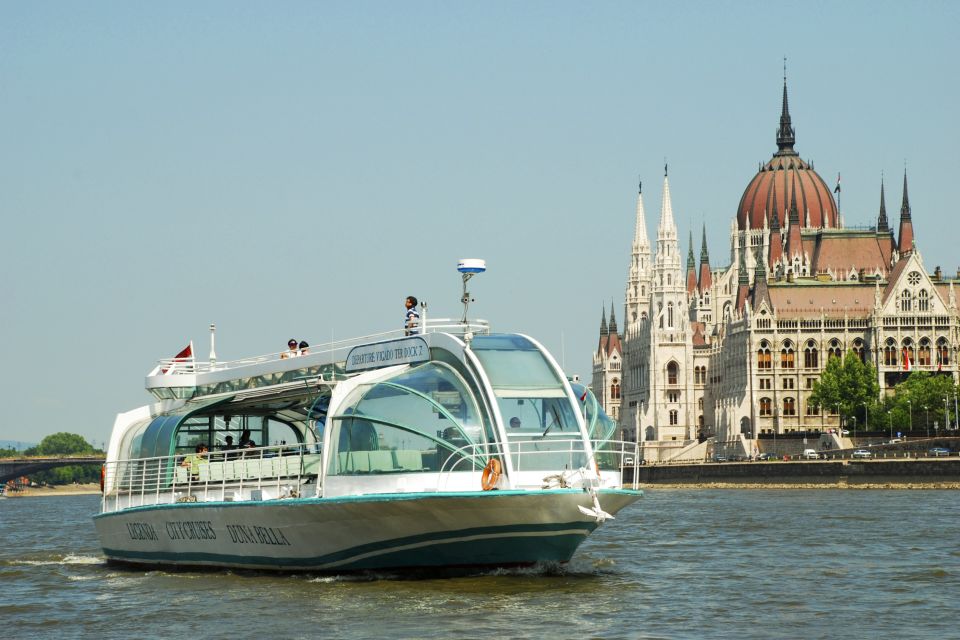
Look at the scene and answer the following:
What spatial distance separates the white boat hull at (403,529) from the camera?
1053 inches

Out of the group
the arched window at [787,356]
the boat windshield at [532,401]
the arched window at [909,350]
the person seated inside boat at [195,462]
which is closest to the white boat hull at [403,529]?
the boat windshield at [532,401]

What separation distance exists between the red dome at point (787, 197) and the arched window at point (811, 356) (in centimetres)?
3565

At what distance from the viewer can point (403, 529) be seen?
27.6 m

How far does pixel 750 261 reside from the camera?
633ft

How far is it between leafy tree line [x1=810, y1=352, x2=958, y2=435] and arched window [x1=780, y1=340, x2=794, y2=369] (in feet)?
18.3

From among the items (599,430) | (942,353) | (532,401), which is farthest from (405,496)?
(942,353)

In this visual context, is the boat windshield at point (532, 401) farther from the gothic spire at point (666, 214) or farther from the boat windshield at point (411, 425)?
the gothic spire at point (666, 214)

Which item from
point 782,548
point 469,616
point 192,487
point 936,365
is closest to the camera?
point 469,616

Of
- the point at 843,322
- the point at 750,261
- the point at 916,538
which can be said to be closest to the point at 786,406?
the point at 843,322

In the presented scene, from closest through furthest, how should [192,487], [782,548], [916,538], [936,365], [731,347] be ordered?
[192,487], [782,548], [916,538], [936,365], [731,347]

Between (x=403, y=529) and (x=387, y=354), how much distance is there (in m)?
3.52

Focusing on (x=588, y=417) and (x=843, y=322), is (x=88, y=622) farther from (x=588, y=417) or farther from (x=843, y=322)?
(x=843, y=322)

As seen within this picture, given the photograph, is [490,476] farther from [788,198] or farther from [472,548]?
[788,198]

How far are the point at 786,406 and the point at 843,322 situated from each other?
9.29 m
